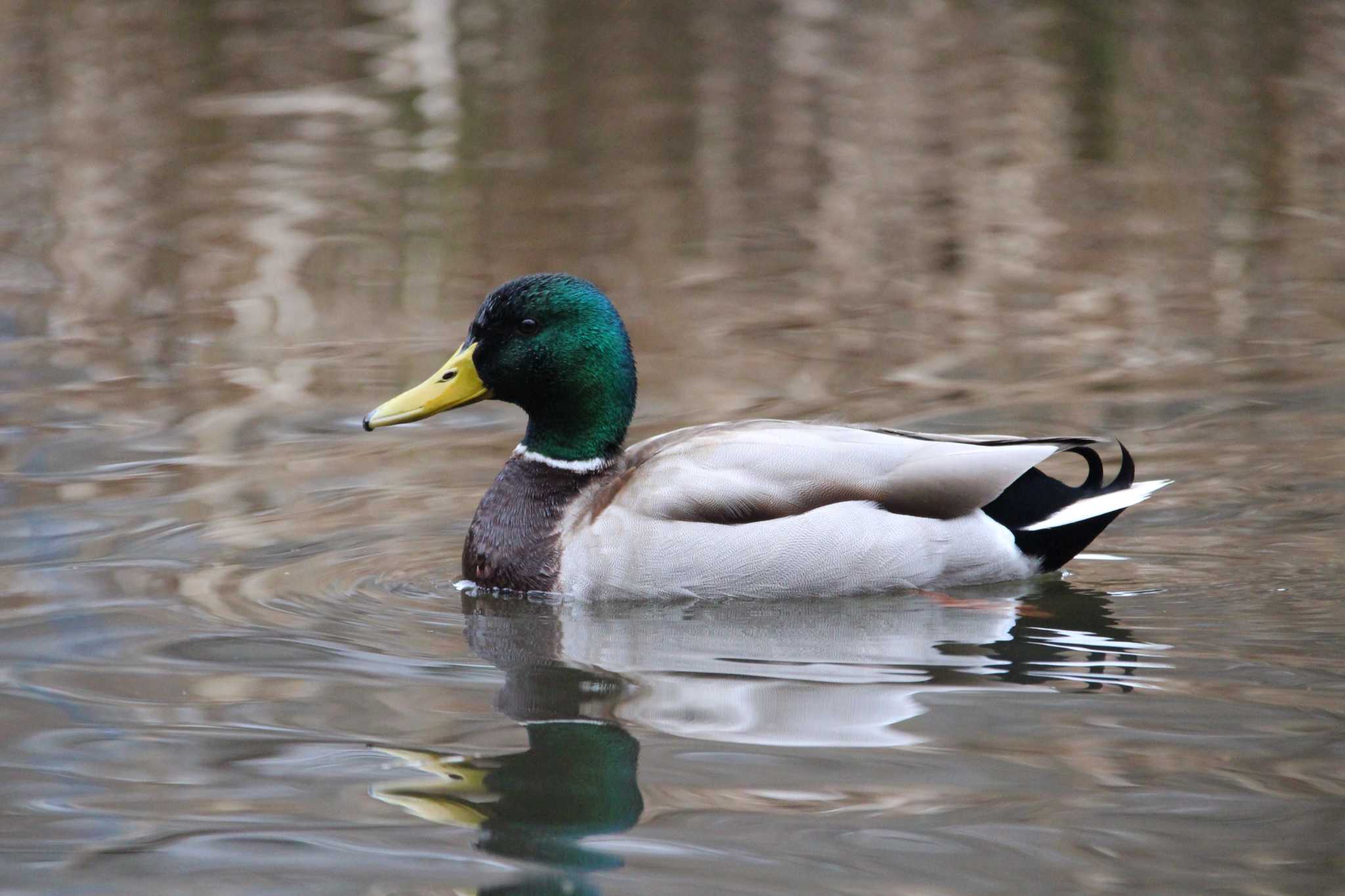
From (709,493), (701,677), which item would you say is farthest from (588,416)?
(701,677)

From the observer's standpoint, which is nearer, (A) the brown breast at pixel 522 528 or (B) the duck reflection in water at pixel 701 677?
(B) the duck reflection in water at pixel 701 677

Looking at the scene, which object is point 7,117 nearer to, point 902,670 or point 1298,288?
point 1298,288

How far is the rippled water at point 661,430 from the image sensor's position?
407cm

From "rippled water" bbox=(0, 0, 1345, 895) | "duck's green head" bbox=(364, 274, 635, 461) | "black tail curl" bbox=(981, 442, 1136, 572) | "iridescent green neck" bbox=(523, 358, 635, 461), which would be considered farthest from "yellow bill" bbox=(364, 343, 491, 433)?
"black tail curl" bbox=(981, 442, 1136, 572)

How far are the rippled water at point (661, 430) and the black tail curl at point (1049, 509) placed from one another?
155 mm

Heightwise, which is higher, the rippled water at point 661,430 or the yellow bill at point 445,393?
the yellow bill at point 445,393

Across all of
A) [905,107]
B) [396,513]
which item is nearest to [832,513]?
[396,513]

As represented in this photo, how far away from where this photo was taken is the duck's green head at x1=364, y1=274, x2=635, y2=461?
6176 millimetres

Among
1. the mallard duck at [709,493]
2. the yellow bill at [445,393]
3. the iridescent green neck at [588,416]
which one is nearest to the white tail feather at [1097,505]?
the mallard duck at [709,493]

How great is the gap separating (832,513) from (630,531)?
62 cm

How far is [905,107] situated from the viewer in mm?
16562

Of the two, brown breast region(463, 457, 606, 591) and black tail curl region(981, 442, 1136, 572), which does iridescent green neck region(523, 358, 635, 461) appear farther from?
black tail curl region(981, 442, 1136, 572)

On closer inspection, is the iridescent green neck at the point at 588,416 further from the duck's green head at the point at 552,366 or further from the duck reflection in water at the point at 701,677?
the duck reflection in water at the point at 701,677

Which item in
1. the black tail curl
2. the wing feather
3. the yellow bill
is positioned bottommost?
the black tail curl
